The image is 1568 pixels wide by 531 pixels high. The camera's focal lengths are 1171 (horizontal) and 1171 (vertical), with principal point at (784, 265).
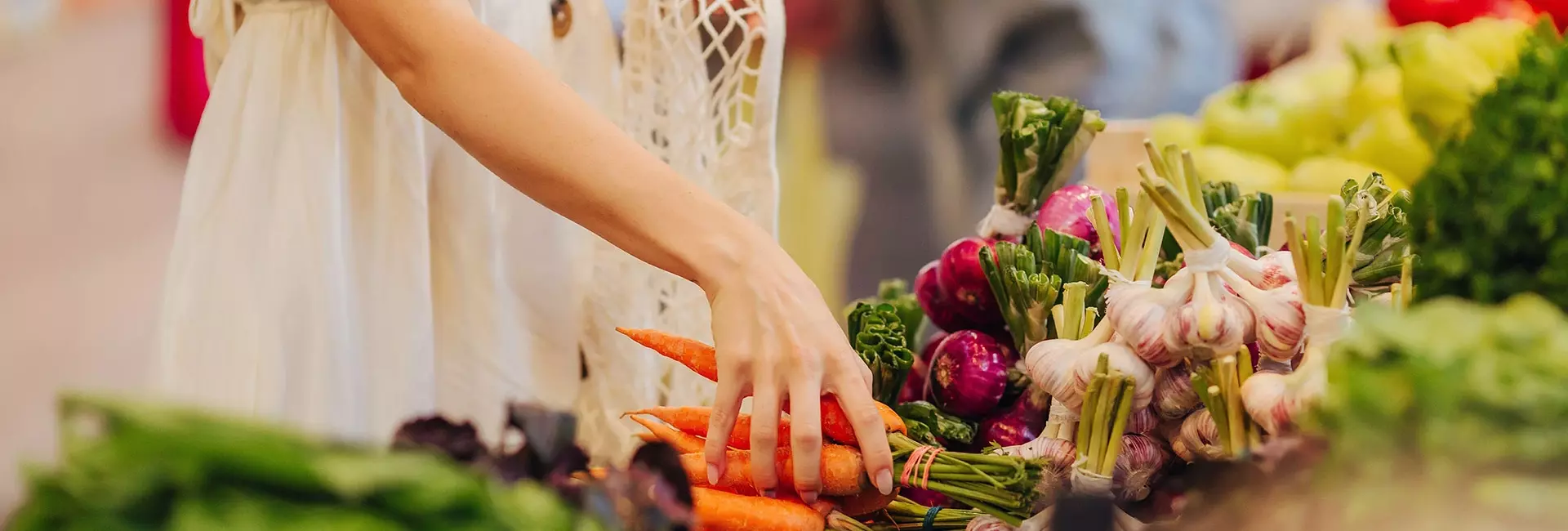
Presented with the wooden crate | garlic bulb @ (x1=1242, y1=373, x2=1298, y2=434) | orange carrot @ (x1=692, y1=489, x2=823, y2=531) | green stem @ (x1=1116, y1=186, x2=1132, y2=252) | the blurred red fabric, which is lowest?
orange carrot @ (x1=692, y1=489, x2=823, y2=531)

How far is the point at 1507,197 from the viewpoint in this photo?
54cm

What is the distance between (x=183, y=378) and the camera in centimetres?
97

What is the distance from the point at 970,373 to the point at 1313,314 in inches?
11.6

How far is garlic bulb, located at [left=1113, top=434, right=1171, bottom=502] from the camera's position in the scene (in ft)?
2.51

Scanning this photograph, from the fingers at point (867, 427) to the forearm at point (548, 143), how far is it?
115 mm

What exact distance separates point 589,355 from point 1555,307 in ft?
2.95

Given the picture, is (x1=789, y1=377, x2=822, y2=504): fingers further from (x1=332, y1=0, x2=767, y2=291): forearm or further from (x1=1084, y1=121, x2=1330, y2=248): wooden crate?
(x1=1084, y1=121, x2=1330, y2=248): wooden crate

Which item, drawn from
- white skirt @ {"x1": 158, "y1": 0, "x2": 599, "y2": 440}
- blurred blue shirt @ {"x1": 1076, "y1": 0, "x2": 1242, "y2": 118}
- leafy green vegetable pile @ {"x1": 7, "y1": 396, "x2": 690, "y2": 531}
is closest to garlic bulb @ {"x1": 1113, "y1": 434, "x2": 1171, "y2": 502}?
leafy green vegetable pile @ {"x1": 7, "y1": 396, "x2": 690, "y2": 531}

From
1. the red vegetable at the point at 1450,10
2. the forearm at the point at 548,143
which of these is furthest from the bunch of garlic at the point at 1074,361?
the red vegetable at the point at 1450,10

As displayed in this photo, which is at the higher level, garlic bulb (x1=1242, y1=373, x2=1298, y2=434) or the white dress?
the white dress

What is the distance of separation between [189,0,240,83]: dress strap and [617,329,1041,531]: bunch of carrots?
0.57m

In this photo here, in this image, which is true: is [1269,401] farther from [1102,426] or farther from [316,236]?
[316,236]

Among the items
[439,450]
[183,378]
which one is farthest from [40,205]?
[439,450]

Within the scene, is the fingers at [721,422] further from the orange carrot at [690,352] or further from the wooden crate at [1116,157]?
the wooden crate at [1116,157]
